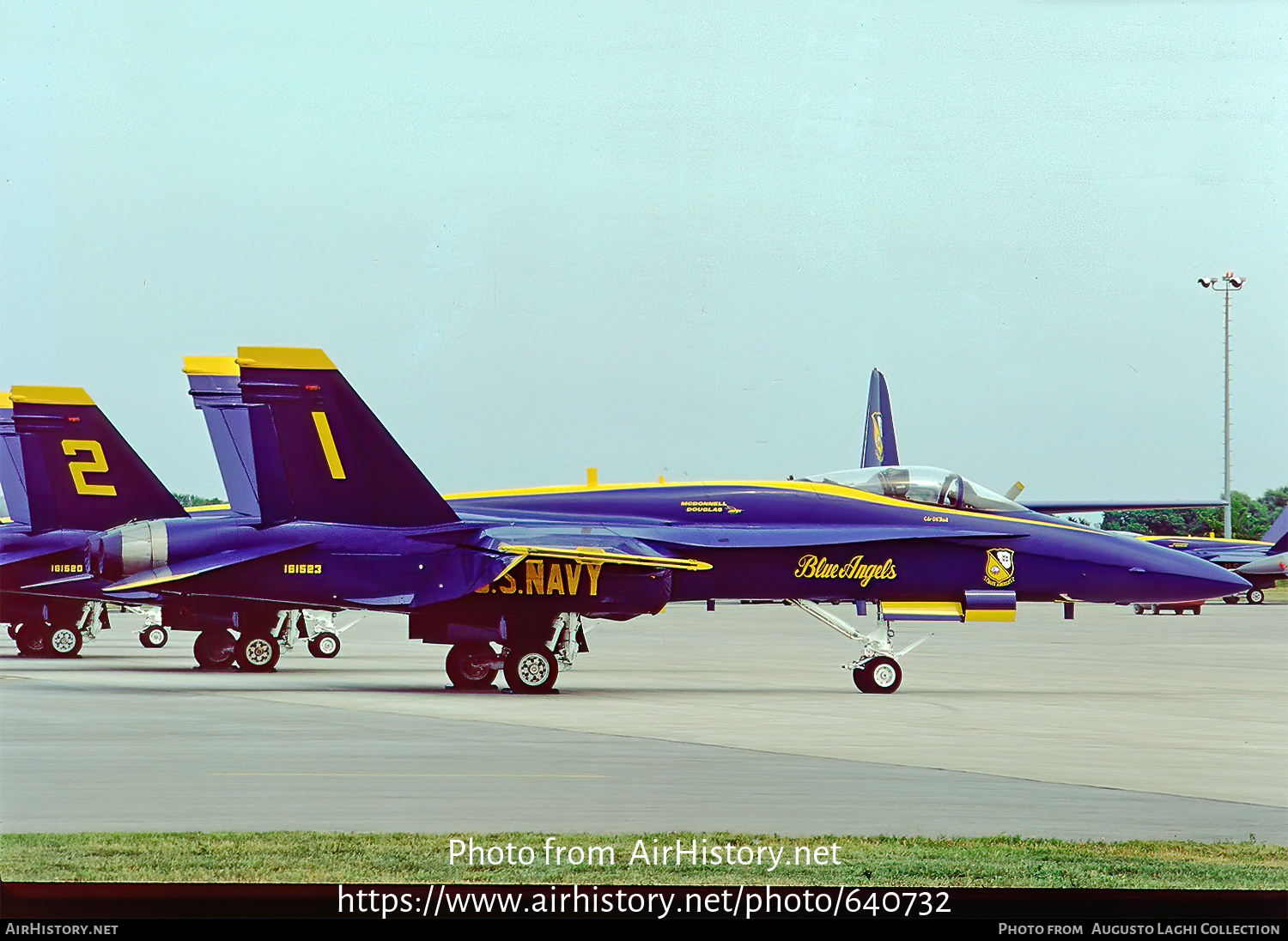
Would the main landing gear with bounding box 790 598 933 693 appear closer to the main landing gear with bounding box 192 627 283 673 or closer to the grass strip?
the main landing gear with bounding box 192 627 283 673

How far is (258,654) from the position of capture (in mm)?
26828

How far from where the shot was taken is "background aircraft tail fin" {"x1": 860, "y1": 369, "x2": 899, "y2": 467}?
226 ft

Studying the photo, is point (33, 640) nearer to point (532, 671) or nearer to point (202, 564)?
point (202, 564)

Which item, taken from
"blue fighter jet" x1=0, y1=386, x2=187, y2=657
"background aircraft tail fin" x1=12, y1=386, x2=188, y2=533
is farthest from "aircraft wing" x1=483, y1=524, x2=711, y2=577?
"background aircraft tail fin" x1=12, y1=386, x2=188, y2=533

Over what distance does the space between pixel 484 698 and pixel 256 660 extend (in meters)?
7.29

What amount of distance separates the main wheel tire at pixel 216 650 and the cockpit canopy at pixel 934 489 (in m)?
10.2

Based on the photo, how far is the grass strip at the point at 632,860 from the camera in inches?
309

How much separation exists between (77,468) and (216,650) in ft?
12.0

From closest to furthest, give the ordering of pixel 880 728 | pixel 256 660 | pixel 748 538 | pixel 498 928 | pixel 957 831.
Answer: pixel 498 928
pixel 957 831
pixel 880 728
pixel 748 538
pixel 256 660

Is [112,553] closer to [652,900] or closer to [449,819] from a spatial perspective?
[449,819]

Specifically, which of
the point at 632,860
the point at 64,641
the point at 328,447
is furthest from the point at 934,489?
the point at 64,641

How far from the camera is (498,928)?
6887 mm

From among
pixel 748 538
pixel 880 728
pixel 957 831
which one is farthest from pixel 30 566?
pixel 957 831

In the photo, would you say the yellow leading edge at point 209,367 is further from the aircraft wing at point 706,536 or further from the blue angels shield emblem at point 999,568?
the blue angels shield emblem at point 999,568
